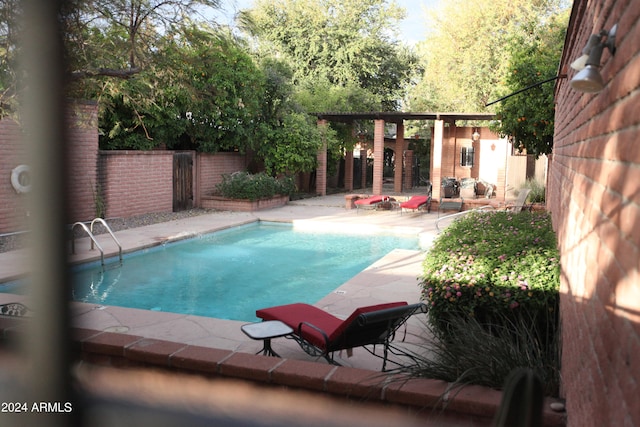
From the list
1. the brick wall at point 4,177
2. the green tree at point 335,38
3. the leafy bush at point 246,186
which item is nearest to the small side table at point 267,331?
the brick wall at point 4,177

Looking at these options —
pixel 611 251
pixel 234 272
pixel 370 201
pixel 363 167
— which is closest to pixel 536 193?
pixel 370 201

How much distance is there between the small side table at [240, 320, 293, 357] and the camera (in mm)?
4828

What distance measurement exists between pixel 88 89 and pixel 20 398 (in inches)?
341

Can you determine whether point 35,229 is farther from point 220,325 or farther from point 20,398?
point 220,325

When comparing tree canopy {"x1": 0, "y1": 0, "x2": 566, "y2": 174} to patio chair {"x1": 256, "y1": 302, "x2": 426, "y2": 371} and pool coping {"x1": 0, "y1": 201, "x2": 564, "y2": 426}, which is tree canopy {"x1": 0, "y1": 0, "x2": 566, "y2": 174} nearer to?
pool coping {"x1": 0, "y1": 201, "x2": 564, "y2": 426}

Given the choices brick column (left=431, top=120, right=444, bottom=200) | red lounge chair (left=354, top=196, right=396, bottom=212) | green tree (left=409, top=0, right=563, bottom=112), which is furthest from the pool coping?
green tree (left=409, top=0, right=563, bottom=112)

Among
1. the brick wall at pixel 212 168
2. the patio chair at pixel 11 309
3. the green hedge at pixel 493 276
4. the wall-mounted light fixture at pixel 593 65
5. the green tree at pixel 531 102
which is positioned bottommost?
the patio chair at pixel 11 309

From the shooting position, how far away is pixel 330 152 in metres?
24.2

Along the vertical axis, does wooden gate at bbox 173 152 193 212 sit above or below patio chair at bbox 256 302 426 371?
above

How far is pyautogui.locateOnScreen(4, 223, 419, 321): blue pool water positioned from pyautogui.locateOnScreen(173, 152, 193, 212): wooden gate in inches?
141

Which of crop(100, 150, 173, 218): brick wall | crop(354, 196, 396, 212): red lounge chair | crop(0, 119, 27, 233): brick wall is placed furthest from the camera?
A: crop(354, 196, 396, 212): red lounge chair

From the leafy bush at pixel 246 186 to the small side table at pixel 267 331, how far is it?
506 inches

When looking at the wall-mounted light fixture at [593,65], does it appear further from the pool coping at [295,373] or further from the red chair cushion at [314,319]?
the red chair cushion at [314,319]

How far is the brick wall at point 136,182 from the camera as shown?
1446 centimetres
